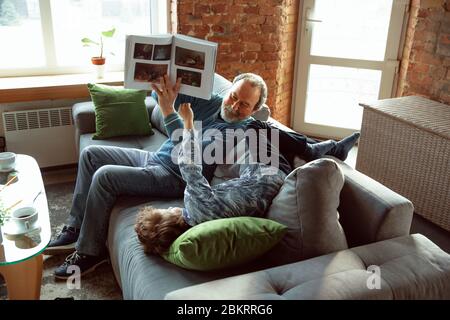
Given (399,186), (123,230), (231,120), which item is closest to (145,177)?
(123,230)

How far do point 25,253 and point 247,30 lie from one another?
8.43 ft

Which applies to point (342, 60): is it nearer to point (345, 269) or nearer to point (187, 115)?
point (187, 115)

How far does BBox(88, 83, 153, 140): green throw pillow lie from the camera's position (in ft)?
9.36

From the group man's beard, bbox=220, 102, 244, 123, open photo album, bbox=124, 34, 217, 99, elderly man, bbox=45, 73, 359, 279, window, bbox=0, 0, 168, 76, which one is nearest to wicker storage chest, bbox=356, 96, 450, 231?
elderly man, bbox=45, 73, 359, 279

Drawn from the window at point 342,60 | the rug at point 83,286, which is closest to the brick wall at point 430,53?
the window at point 342,60

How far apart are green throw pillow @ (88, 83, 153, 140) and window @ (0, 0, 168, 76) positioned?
31.0 inches

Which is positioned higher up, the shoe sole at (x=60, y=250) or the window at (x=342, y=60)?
the window at (x=342, y=60)

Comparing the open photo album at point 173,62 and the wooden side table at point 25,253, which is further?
the open photo album at point 173,62

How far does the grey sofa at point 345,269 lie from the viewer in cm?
125

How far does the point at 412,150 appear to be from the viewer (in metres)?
2.77

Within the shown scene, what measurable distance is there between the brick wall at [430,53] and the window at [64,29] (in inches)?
76.3

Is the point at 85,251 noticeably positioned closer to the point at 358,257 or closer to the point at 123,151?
the point at 123,151

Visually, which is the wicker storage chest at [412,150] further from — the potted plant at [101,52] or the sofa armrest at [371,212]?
the potted plant at [101,52]

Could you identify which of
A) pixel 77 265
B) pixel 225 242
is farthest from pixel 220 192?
pixel 77 265
